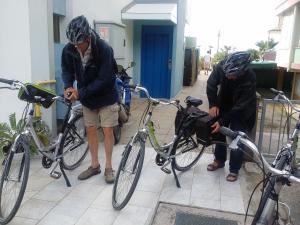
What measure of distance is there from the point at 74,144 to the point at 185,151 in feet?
4.49

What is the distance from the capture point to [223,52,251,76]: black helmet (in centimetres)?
350

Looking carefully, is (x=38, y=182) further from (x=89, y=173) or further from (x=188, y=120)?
(x=188, y=120)

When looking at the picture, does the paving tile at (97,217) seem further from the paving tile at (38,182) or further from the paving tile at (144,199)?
the paving tile at (38,182)

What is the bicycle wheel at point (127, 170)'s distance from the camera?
3227 mm

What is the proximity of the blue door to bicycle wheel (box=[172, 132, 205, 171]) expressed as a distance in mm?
5982

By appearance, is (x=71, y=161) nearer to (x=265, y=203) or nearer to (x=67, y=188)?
(x=67, y=188)

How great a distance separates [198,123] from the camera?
3641 millimetres

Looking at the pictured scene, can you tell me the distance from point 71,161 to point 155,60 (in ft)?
21.3

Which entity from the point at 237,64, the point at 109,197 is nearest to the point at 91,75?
the point at 109,197

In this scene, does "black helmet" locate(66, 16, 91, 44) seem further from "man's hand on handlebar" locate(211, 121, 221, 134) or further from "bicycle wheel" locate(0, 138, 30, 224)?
"man's hand on handlebar" locate(211, 121, 221, 134)

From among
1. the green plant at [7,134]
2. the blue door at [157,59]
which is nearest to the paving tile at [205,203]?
the green plant at [7,134]

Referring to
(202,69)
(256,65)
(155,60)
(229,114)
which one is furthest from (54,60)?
(202,69)

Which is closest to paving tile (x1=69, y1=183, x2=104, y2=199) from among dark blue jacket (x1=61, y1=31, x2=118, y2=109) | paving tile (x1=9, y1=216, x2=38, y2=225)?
paving tile (x1=9, y1=216, x2=38, y2=225)

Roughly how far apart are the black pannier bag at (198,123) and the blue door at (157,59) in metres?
6.45
